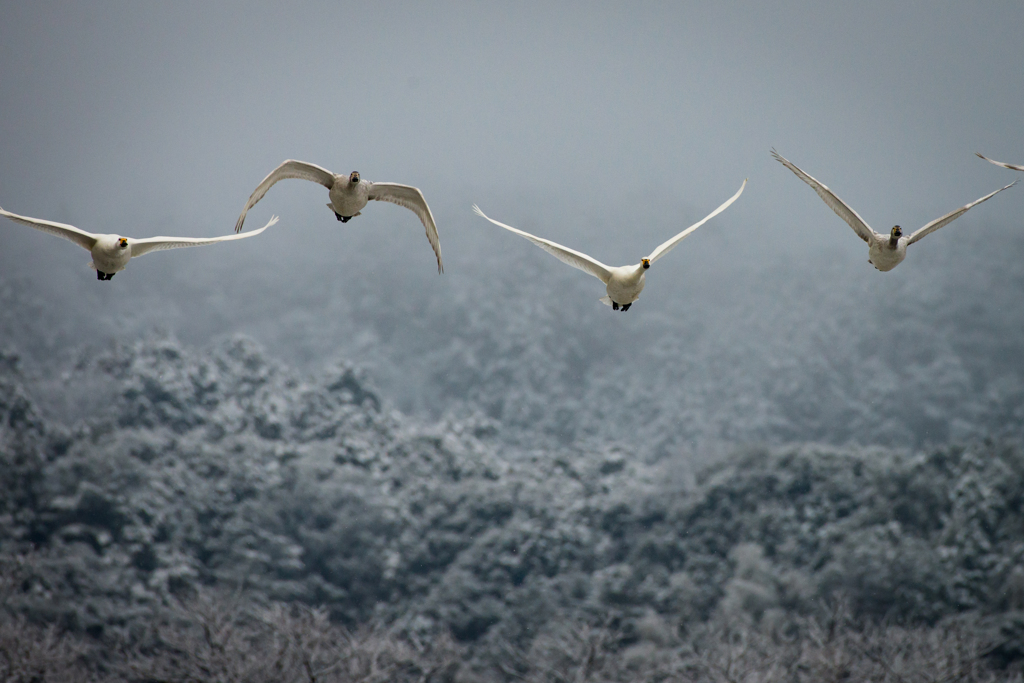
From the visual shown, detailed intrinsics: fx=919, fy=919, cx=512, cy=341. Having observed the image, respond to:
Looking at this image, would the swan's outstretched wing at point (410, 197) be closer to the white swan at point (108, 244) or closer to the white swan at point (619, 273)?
the white swan at point (619, 273)

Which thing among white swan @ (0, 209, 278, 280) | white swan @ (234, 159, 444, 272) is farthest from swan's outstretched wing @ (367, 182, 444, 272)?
white swan @ (0, 209, 278, 280)

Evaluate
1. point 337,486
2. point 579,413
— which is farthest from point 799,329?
point 337,486

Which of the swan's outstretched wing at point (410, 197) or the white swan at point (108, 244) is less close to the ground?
the swan's outstretched wing at point (410, 197)

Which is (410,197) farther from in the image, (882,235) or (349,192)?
(882,235)

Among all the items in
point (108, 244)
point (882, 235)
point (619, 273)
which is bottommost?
point (108, 244)

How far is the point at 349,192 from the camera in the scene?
7.59 metres

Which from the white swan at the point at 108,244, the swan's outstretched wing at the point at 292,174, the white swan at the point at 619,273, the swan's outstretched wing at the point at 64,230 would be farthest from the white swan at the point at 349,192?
the swan's outstretched wing at the point at 64,230

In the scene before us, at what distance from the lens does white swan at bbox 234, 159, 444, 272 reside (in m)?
7.59

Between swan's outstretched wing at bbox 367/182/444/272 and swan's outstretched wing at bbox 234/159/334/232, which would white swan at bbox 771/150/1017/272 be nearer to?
swan's outstretched wing at bbox 367/182/444/272

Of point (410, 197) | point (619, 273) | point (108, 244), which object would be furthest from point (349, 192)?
point (619, 273)

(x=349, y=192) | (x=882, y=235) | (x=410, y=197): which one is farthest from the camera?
(x=410, y=197)

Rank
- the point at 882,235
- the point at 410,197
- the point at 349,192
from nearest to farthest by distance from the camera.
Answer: the point at 882,235
the point at 349,192
the point at 410,197

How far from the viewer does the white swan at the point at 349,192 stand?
24.9ft

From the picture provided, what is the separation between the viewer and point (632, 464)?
45.1 metres
